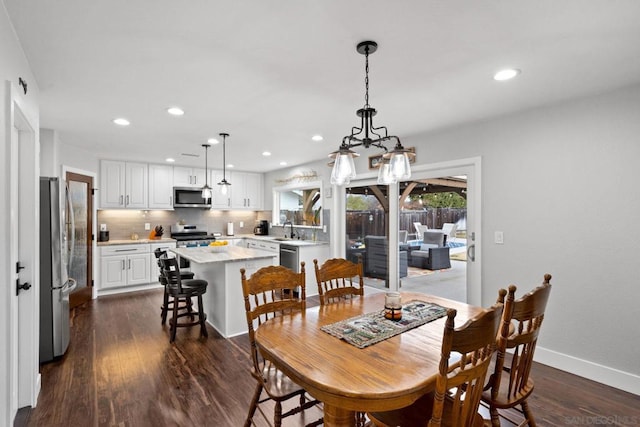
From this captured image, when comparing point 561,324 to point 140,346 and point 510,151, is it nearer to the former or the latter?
point 510,151

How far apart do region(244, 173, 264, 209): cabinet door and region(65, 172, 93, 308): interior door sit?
9.76 feet

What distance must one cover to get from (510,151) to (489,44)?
5.23 ft

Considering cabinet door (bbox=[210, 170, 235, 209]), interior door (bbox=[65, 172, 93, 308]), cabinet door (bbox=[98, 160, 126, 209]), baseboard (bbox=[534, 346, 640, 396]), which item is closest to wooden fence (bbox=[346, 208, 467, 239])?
baseboard (bbox=[534, 346, 640, 396])

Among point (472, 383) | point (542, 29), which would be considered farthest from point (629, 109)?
point (472, 383)

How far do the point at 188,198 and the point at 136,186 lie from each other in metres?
0.93

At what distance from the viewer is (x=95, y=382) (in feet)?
8.55

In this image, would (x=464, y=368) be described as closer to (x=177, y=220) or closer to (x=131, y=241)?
(x=131, y=241)

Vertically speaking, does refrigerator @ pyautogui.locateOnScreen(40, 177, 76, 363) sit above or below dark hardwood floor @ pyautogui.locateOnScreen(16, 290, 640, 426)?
above

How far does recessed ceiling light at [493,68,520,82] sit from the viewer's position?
2.18 metres

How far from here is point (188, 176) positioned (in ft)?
21.4

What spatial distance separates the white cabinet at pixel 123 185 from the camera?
565 cm

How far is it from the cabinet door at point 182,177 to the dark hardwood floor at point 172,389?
11.3 feet

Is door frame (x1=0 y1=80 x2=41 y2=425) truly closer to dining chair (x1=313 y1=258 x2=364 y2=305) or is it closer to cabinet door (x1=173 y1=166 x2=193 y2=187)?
dining chair (x1=313 y1=258 x2=364 y2=305)

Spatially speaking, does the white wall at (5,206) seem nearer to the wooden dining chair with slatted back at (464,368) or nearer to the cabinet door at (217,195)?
the wooden dining chair with slatted back at (464,368)
